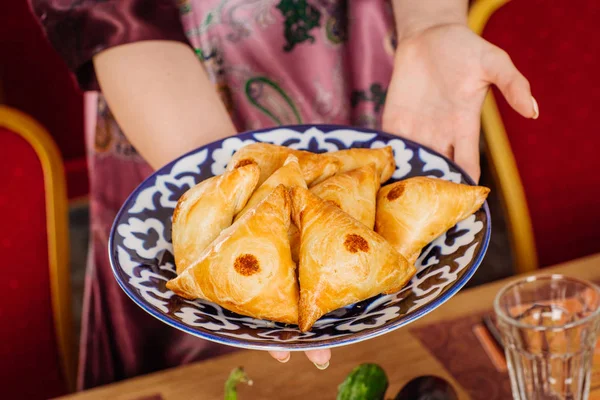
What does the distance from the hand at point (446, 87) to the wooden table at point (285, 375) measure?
29 centimetres

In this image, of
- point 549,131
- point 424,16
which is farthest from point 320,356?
point 549,131

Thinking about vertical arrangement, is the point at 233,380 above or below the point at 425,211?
below

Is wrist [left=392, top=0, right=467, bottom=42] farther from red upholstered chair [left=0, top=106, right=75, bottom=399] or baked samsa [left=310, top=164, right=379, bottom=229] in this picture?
red upholstered chair [left=0, top=106, right=75, bottom=399]

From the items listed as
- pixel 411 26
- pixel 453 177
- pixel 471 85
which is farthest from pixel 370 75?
pixel 453 177

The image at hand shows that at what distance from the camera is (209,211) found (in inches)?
34.7

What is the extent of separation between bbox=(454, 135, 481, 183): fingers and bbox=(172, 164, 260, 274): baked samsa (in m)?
0.35

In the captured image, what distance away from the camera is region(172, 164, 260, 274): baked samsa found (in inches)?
34.4

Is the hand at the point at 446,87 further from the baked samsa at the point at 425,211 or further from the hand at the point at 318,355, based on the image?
the hand at the point at 318,355

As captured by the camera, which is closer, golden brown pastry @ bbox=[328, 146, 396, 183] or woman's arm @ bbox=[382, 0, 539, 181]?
golden brown pastry @ bbox=[328, 146, 396, 183]

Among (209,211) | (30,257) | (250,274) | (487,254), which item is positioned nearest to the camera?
(250,274)

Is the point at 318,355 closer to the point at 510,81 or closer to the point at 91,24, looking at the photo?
the point at 510,81

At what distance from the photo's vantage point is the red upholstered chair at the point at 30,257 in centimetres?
140

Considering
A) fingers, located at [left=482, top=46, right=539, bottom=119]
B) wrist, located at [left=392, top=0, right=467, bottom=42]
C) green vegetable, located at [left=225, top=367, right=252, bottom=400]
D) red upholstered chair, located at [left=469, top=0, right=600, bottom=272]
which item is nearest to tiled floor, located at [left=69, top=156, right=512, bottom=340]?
red upholstered chair, located at [left=469, top=0, right=600, bottom=272]

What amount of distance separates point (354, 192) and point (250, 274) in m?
0.20
